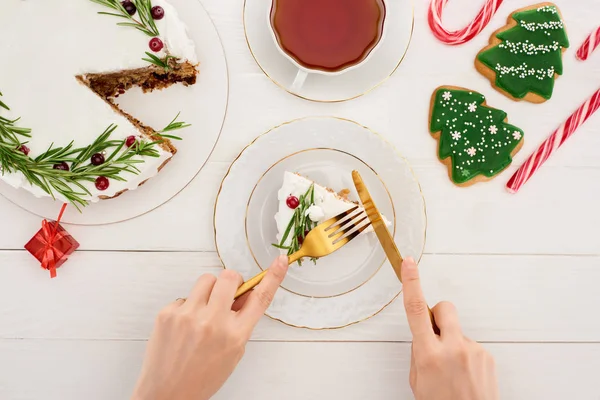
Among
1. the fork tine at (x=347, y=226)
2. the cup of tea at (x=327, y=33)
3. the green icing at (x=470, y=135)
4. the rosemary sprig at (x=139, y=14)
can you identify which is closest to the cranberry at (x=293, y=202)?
the fork tine at (x=347, y=226)

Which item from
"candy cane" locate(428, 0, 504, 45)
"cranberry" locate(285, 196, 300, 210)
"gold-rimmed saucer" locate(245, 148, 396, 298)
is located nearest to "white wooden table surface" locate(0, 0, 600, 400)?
"candy cane" locate(428, 0, 504, 45)

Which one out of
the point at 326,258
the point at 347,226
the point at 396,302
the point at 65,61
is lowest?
the point at 396,302

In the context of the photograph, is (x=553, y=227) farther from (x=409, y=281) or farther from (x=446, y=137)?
(x=409, y=281)

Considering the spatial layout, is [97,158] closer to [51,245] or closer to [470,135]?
[51,245]

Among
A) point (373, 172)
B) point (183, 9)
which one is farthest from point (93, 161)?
point (373, 172)

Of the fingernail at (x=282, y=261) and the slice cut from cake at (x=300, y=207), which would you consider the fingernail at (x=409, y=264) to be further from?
the fingernail at (x=282, y=261)

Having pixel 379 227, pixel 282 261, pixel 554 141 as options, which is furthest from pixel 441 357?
pixel 554 141

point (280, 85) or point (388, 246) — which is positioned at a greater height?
point (280, 85)
